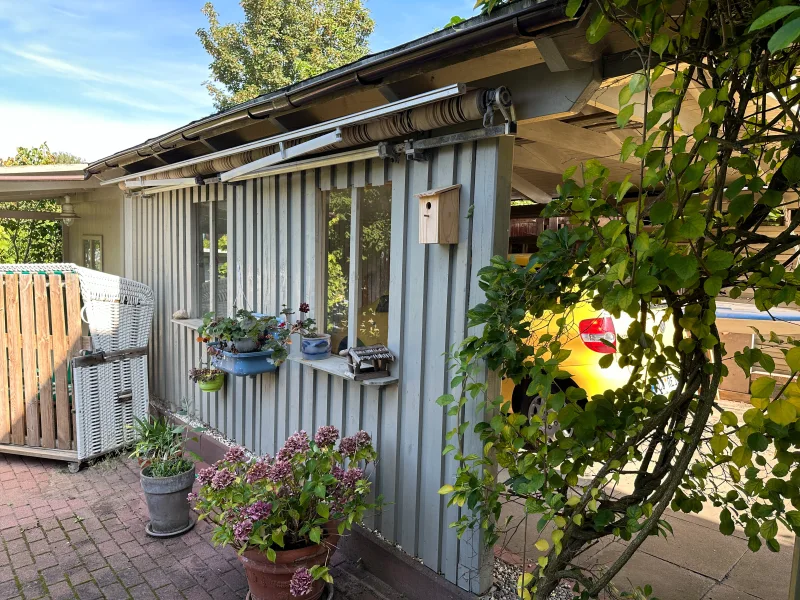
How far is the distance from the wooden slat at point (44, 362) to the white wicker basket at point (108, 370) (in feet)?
0.68

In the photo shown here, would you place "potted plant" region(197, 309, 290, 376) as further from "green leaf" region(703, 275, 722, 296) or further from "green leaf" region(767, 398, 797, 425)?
"green leaf" region(767, 398, 797, 425)

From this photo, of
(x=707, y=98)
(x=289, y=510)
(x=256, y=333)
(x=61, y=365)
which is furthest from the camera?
(x=61, y=365)

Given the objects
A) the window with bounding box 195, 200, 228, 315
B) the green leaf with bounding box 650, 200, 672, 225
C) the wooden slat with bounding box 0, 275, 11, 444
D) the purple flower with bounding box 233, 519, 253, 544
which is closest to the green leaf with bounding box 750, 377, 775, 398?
the green leaf with bounding box 650, 200, 672, 225

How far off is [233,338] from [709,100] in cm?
330

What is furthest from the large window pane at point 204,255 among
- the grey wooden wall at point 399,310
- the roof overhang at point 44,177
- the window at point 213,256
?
the roof overhang at point 44,177

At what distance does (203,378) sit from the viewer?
4.68 meters

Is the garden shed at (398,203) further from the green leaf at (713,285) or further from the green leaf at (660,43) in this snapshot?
the green leaf at (713,285)

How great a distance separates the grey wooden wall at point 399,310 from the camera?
2730 millimetres

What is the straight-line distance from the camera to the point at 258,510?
9.02ft

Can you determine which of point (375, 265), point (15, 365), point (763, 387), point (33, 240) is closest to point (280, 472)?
point (375, 265)

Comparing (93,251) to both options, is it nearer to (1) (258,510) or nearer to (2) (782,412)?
(1) (258,510)

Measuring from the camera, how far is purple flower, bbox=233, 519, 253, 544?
8.89ft

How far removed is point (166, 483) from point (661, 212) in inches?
140

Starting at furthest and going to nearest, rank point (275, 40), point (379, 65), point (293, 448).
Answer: point (275, 40)
point (293, 448)
point (379, 65)
